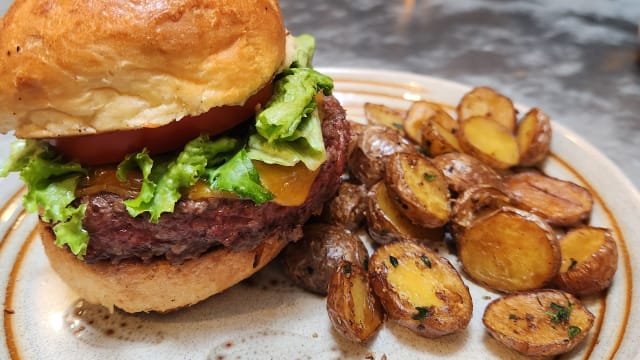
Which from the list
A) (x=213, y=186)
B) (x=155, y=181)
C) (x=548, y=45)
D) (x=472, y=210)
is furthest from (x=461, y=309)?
(x=548, y=45)

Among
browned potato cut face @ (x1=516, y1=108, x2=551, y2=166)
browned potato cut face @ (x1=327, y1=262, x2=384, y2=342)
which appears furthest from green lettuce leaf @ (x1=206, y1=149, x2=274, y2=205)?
browned potato cut face @ (x1=516, y1=108, x2=551, y2=166)

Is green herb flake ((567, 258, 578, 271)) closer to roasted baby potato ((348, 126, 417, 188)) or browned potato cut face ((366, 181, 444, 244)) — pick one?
browned potato cut face ((366, 181, 444, 244))

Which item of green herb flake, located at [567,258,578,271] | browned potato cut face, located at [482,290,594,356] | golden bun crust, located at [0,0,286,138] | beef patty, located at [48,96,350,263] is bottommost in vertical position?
browned potato cut face, located at [482,290,594,356]

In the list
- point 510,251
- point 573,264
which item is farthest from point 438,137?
point 573,264

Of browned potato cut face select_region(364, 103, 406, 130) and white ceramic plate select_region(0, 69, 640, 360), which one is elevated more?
browned potato cut face select_region(364, 103, 406, 130)

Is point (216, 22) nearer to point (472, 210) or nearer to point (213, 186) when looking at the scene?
point (213, 186)

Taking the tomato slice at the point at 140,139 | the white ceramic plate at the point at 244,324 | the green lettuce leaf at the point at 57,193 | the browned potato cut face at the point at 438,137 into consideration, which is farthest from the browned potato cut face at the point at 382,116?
the green lettuce leaf at the point at 57,193
